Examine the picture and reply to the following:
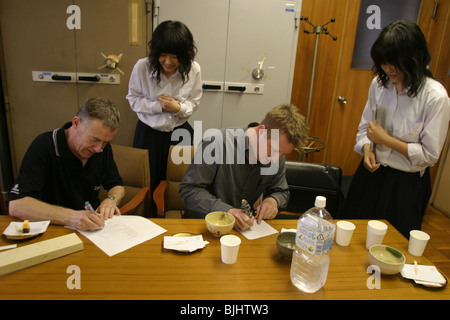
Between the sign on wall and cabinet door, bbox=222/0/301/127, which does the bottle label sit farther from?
the sign on wall

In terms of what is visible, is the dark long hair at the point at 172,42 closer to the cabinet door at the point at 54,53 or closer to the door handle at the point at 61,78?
the cabinet door at the point at 54,53

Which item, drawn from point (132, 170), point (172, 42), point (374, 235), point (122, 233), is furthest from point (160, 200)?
point (374, 235)

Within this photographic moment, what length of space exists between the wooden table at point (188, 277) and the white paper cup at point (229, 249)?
22 millimetres

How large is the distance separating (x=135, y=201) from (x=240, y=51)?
5.92 ft

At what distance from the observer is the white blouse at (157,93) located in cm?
230

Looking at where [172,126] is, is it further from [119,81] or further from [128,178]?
[119,81]

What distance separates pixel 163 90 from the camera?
233cm

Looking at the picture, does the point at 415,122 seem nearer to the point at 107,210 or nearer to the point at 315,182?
the point at 315,182

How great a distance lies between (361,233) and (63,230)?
121 cm

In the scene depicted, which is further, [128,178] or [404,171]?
[128,178]

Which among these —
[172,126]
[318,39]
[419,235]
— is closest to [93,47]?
[172,126]

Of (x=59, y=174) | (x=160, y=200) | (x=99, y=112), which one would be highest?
(x=99, y=112)

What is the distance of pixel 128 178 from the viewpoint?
2.00 metres

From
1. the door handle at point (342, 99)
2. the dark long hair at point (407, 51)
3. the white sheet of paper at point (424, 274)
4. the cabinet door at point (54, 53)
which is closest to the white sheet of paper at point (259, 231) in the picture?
the white sheet of paper at point (424, 274)
